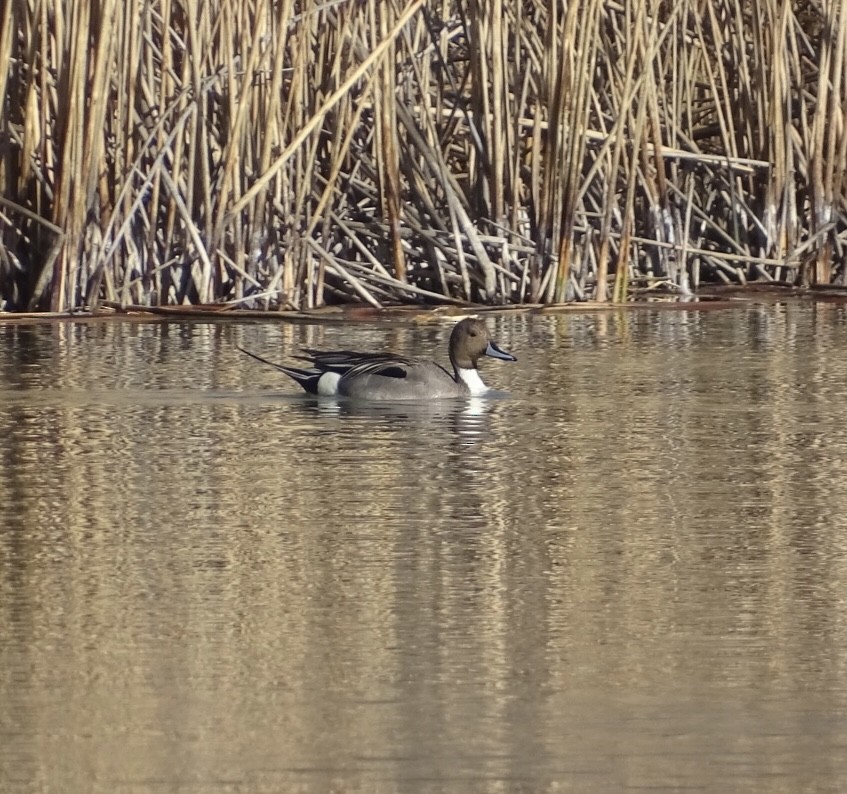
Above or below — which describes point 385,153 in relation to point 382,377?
above

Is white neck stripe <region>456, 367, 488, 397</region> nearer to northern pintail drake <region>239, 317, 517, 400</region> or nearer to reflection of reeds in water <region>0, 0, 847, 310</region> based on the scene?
northern pintail drake <region>239, 317, 517, 400</region>

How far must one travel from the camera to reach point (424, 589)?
398 centimetres

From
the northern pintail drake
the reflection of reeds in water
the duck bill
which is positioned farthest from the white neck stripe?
the reflection of reeds in water

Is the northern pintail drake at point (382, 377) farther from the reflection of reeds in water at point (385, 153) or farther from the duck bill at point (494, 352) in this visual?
the reflection of reeds in water at point (385, 153)

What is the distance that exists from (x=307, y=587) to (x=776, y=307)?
654 centimetres

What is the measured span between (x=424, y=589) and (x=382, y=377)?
316 centimetres

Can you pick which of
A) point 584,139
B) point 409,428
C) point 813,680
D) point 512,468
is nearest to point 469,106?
point 584,139

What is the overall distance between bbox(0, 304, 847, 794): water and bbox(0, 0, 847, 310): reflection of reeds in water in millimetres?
2249

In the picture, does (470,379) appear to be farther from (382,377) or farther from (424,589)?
(424,589)

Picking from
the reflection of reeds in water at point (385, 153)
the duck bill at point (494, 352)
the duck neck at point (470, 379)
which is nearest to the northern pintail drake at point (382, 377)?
the duck neck at point (470, 379)

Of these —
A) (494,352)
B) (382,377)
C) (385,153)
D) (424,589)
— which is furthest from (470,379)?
(424,589)

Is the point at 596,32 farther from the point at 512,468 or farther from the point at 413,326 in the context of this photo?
the point at 512,468

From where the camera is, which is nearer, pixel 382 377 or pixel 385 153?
pixel 382 377

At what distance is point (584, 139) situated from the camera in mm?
9773
